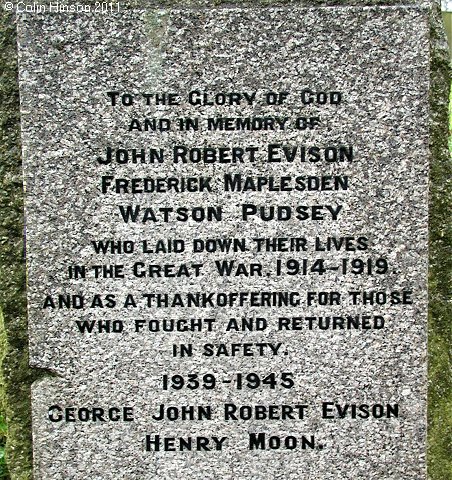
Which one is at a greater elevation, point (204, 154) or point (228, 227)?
point (204, 154)

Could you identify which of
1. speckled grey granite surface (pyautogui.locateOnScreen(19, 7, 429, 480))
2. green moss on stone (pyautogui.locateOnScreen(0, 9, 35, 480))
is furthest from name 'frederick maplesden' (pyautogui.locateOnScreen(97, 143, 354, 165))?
green moss on stone (pyautogui.locateOnScreen(0, 9, 35, 480))

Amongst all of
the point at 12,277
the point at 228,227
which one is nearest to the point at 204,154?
the point at 228,227

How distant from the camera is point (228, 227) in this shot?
2.51m

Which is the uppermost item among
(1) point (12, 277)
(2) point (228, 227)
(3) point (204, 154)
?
(3) point (204, 154)

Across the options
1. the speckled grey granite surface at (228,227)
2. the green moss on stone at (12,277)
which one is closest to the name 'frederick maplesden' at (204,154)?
the speckled grey granite surface at (228,227)

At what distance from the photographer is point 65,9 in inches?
97.0

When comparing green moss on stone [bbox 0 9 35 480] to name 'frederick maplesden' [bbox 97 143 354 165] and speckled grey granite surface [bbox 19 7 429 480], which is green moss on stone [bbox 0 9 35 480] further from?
name 'frederick maplesden' [bbox 97 143 354 165]

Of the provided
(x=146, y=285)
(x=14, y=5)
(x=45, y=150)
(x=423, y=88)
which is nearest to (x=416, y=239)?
(x=423, y=88)

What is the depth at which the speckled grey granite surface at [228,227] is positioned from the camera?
97.0 inches

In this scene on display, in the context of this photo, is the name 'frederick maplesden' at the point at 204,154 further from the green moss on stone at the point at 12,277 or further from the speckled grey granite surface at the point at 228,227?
the green moss on stone at the point at 12,277

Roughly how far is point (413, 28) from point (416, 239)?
2.43 ft

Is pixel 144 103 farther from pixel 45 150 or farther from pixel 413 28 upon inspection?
pixel 413 28

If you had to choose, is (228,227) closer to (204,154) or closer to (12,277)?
(204,154)

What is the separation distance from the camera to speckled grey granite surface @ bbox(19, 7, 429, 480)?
97.0 inches
